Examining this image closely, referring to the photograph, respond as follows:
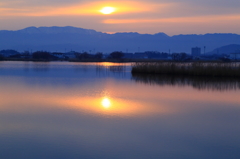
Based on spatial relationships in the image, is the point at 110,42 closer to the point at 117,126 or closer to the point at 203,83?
the point at 203,83

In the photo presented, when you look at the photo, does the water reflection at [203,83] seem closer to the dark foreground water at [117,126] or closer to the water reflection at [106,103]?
the dark foreground water at [117,126]

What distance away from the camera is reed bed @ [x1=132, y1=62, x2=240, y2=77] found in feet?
58.0

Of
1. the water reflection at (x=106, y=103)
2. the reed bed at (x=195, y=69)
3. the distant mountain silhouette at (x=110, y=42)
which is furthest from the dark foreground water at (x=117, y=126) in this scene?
the distant mountain silhouette at (x=110, y=42)

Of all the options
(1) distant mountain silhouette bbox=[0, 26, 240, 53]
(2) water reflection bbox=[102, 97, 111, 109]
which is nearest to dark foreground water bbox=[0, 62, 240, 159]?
(2) water reflection bbox=[102, 97, 111, 109]

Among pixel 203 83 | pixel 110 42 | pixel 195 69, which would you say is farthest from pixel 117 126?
pixel 110 42

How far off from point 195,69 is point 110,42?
164969mm

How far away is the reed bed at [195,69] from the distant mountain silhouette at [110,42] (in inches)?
5209

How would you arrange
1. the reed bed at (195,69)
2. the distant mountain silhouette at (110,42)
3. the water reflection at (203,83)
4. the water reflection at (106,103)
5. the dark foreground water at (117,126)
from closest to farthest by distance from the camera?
1. the dark foreground water at (117,126)
2. the water reflection at (106,103)
3. the water reflection at (203,83)
4. the reed bed at (195,69)
5. the distant mountain silhouette at (110,42)

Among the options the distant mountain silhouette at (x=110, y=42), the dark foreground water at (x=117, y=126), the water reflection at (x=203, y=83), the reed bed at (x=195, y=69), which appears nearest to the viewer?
the dark foreground water at (x=117, y=126)

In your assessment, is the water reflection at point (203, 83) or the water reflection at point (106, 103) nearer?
the water reflection at point (106, 103)

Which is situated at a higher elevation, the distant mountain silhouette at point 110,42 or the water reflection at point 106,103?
the distant mountain silhouette at point 110,42

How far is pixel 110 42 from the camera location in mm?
181750

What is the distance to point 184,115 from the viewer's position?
779cm

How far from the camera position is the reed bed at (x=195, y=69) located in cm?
1768
